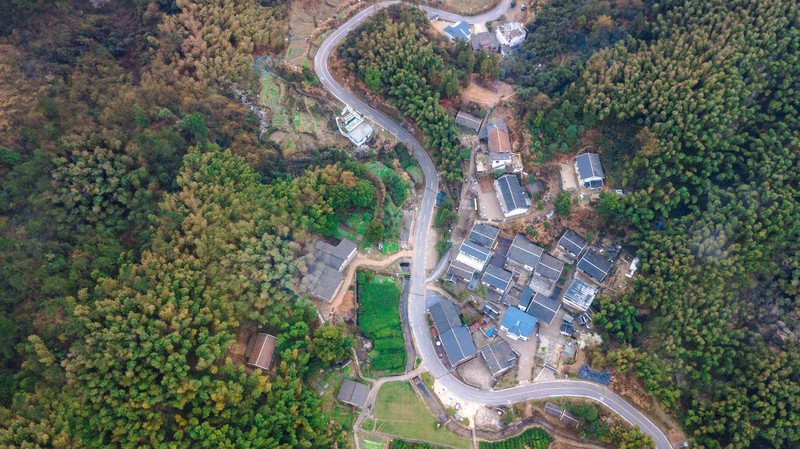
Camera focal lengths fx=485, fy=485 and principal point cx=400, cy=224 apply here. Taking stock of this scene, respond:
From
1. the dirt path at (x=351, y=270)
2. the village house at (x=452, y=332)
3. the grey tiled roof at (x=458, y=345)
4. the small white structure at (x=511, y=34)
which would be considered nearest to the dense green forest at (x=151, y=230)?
the dirt path at (x=351, y=270)

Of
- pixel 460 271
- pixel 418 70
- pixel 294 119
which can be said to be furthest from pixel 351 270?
pixel 418 70

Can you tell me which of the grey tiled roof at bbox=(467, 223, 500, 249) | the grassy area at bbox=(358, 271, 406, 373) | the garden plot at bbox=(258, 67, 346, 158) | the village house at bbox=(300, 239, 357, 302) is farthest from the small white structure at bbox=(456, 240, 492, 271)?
the garden plot at bbox=(258, 67, 346, 158)


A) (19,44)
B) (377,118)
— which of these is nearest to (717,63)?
(377,118)

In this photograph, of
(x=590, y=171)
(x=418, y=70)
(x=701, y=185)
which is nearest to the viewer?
(x=701, y=185)

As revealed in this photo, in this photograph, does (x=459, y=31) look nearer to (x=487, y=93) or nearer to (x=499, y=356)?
(x=487, y=93)

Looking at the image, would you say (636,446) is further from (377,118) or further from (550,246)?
(377,118)

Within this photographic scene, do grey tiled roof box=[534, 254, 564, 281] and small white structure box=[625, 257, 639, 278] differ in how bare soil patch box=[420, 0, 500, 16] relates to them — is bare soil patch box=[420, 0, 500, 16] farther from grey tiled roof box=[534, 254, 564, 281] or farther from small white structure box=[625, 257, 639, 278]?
small white structure box=[625, 257, 639, 278]
